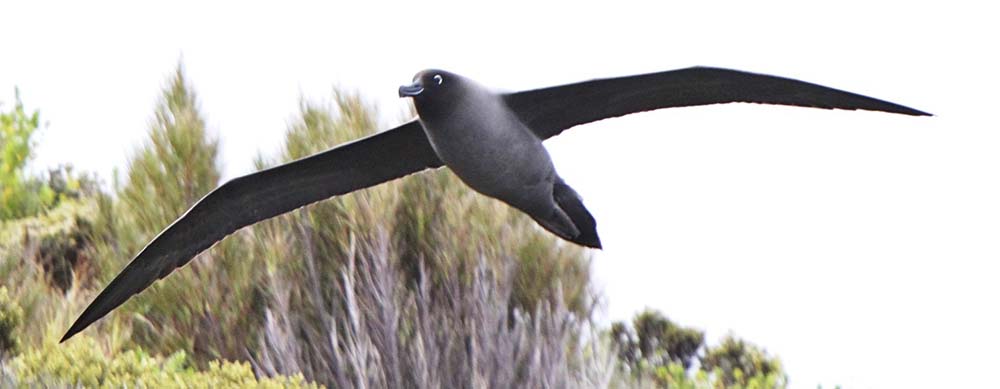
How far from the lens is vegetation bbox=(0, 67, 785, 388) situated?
6.96 meters

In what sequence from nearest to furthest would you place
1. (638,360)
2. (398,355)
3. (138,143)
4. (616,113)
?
(616,113) < (398,355) < (138,143) < (638,360)

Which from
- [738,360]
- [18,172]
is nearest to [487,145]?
[738,360]

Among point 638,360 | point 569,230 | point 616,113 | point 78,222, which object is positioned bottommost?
point 638,360

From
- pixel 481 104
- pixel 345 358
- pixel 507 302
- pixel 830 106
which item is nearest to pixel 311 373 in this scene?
pixel 345 358

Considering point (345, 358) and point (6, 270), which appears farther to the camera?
point (6, 270)

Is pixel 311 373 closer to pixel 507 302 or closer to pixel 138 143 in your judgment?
pixel 507 302

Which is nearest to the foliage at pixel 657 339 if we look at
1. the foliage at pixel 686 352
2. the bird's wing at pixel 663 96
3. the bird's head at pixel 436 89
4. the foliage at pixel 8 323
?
the foliage at pixel 686 352

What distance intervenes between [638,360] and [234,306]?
11.6 ft

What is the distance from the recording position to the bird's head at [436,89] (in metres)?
4.61

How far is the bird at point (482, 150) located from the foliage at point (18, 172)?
5946 millimetres

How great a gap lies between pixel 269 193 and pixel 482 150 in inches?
63.6

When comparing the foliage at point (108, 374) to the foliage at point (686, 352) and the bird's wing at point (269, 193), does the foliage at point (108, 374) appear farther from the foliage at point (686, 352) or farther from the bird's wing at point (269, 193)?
the foliage at point (686, 352)

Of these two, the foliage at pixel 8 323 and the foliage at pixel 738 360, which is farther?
the foliage at pixel 738 360

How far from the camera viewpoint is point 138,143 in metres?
8.53
